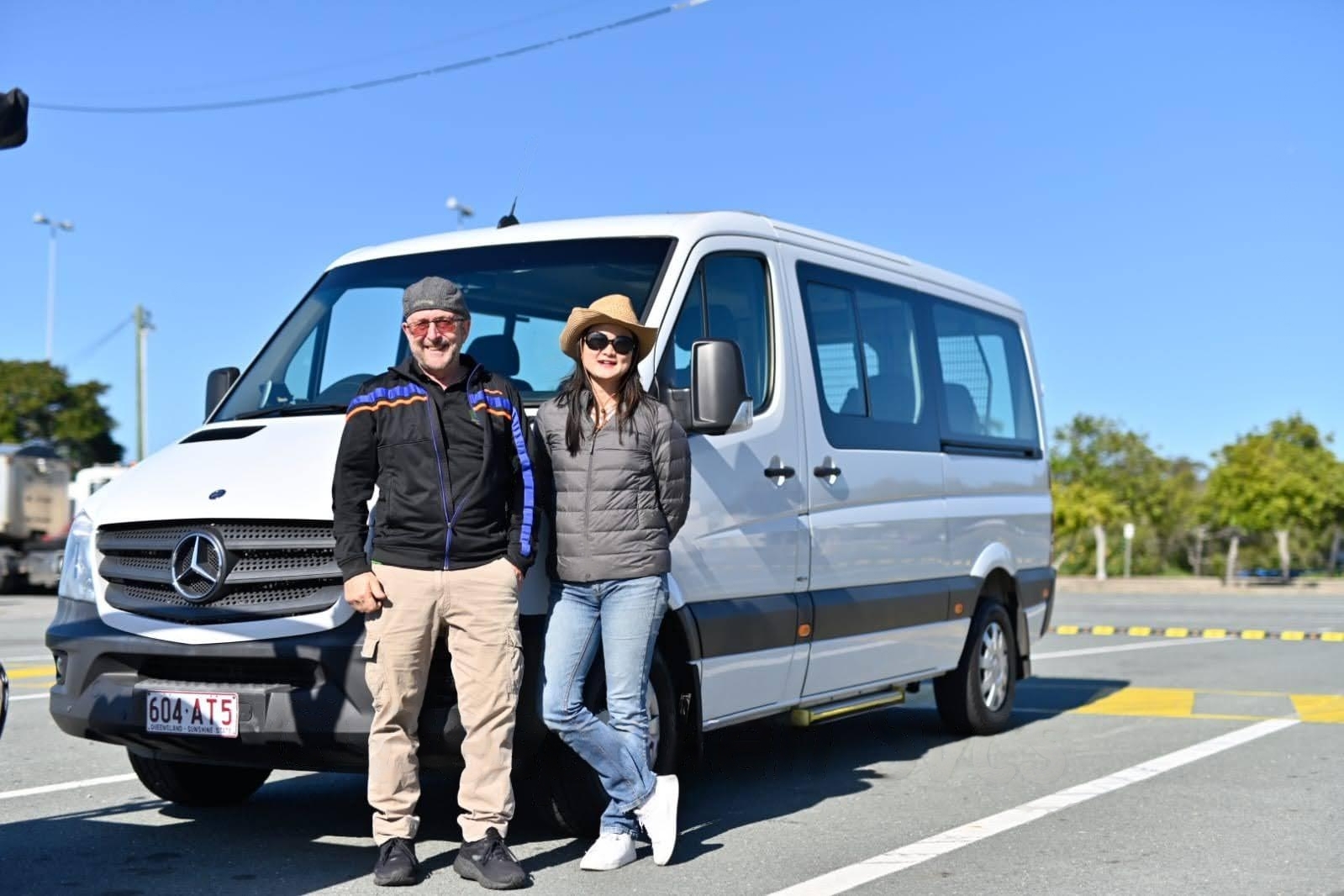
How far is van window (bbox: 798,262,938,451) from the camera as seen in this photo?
7.53m

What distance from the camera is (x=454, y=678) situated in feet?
17.7

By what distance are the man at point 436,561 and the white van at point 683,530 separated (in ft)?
0.52

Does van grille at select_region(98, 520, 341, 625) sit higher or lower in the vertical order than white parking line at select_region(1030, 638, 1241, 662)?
higher

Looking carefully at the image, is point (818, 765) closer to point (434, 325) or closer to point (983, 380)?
point (983, 380)

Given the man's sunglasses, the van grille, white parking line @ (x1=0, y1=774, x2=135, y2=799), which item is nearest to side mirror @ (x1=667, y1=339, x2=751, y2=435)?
the man's sunglasses

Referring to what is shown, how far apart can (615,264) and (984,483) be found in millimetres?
3530

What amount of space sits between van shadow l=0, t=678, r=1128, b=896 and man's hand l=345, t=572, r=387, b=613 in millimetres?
964

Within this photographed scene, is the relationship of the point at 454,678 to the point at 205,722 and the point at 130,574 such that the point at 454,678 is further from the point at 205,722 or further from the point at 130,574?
the point at 130,574

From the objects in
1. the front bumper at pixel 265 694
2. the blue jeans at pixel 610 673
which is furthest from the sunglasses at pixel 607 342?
the front bumper at pixel 265 694

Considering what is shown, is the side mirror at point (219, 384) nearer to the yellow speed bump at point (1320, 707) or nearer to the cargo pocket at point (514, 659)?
the cargo pocket at point (514, 659)

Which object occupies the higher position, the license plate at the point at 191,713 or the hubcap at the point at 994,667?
the license plate at the point at 191,713

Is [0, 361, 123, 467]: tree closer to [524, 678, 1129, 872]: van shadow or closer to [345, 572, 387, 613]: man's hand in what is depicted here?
[524, 678, 1129, 872]: van shadow

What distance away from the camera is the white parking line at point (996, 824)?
5.47 meters

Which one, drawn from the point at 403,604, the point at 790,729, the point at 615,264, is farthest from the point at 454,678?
the point at 790,729
